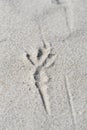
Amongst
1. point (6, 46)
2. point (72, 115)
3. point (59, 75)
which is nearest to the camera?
point (72, 115)

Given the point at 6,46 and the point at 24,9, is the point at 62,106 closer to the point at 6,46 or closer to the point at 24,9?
the point at 6,46

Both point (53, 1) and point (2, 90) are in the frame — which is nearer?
point (2, 90)

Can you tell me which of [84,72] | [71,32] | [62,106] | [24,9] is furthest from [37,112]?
[24,9]

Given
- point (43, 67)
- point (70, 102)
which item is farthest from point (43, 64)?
point (70, 102)

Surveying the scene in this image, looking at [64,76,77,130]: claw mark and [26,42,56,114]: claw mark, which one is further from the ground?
[26,42,56,114]: claw mark

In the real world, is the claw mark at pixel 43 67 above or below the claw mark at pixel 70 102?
above

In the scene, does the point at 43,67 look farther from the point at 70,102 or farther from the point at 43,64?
the point at 70,102
